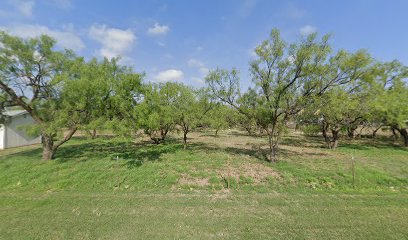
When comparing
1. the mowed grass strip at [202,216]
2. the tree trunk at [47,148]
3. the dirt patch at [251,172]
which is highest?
the tree trunk at [47,148]

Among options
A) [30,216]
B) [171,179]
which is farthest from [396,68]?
[30,216]

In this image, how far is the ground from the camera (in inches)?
189

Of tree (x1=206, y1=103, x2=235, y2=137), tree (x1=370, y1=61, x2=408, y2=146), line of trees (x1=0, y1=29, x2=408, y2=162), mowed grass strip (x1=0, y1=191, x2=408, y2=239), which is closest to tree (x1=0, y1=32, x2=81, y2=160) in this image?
line of trees (x1=0, y1=29, x2=408, y2=162)

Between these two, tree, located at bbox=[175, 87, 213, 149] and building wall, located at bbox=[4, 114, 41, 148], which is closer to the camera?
tree, located at bbox=[175, 87, 213, 149]

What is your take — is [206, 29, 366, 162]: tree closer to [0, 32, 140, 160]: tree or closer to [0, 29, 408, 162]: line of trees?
[0, 29, 408, 162]: line of trees

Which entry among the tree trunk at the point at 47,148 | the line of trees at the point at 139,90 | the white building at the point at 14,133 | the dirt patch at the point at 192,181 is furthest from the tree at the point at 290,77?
the white building at the point at 14,133

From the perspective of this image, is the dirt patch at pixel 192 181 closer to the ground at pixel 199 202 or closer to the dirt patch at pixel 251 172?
the ground at pixel 199 202

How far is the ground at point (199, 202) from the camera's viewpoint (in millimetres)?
4812

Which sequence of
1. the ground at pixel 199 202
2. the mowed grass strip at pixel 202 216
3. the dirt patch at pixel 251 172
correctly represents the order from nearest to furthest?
the mowed grass strip at pixel 202 216
the ground at pixel 199 202
the dirt patch at pixel 251 172

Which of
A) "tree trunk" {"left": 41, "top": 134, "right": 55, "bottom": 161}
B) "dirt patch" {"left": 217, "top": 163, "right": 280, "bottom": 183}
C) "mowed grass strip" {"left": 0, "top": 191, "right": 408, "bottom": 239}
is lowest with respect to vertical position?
"mowed grass strip" {"left": 0, "top": 191, "right": 408, "bottom": 239}

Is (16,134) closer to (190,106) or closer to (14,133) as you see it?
(14,133)

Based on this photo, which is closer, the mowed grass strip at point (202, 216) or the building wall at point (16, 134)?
the mowed grass strip at point (202, 216)

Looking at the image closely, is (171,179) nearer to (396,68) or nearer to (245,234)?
(245,234)

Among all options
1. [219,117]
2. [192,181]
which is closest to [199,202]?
[192,181]
